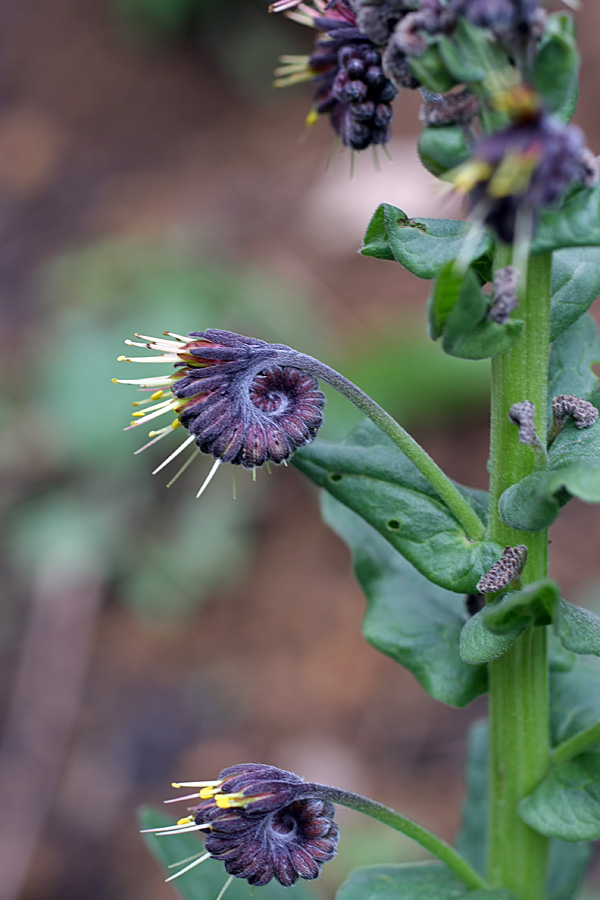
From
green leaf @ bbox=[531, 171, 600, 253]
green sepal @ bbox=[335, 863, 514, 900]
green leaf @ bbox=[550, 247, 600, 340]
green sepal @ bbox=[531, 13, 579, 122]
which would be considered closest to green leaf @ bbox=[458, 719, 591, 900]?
green sepal @ bbox=[335, 863, 514, 900]

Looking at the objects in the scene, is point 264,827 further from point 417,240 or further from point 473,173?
point 473,173

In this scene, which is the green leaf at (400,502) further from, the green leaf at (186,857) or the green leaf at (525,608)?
the green leaf at (186,857)

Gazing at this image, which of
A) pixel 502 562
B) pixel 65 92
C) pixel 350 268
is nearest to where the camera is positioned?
pixel 502 562

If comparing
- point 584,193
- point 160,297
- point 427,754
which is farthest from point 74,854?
point 584,193

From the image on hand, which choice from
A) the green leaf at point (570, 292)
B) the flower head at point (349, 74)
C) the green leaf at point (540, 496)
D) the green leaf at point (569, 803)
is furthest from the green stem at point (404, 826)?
the flower head at point (349, 74)

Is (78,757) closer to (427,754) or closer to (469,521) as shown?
(427,754)

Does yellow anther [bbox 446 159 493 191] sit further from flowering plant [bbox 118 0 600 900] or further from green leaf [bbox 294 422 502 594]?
green leaf [bbox 294 422 502 594]
